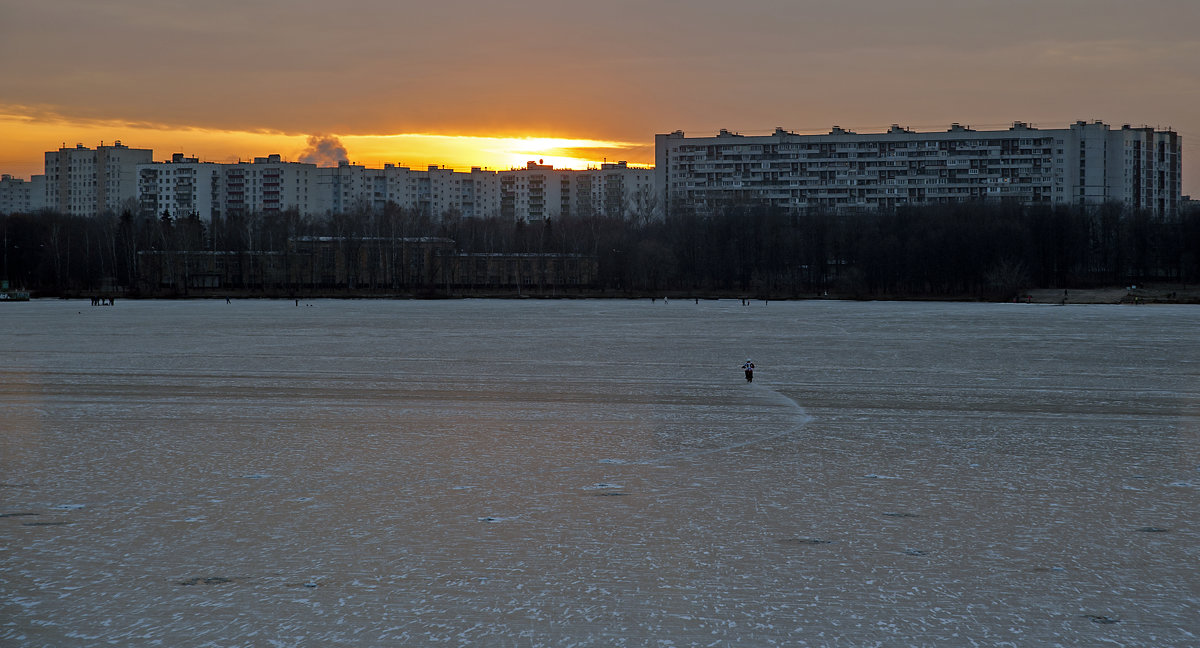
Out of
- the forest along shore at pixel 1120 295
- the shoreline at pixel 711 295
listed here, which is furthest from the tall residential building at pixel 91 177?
the forest along shore at pixel 1120 295

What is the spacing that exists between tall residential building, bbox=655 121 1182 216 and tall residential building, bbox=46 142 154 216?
84.2m

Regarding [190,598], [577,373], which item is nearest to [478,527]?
[190,598]

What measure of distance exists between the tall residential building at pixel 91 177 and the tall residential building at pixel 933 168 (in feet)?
276

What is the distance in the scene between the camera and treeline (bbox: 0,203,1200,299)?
76.4 metres

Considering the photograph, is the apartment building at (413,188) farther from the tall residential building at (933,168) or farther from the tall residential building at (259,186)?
the tall residential building at (933,168)

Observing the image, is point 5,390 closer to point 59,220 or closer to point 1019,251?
point 1019,251

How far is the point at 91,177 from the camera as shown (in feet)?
503

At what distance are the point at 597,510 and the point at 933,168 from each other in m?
103

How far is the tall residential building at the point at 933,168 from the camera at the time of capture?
10025 cm

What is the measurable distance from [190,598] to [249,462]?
3.52 metres

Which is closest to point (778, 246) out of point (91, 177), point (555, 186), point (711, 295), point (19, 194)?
point (711, 295)

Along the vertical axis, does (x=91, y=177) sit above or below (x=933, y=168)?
above

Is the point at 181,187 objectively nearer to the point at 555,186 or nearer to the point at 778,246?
the point at 555,186

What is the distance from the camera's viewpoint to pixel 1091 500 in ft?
22.9
